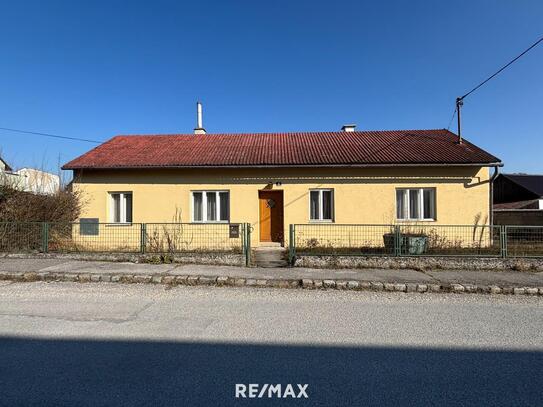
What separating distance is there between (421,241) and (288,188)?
477 cm

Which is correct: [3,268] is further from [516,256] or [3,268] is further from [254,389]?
[516,256]

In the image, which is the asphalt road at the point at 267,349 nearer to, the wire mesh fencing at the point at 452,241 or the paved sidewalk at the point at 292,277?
the paved sidewalk at the point at 292,277

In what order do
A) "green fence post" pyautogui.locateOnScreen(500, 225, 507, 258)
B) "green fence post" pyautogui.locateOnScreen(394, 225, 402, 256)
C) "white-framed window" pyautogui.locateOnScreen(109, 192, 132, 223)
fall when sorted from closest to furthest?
"green fence post" pyautogui.locateOnScreen(500, 225, 507, 258) < "green fence post" pyautogui.locateOnScreen(394, 225, 402, 256) < "white-framed window" pyautogui.locateOnScreen(109, 192, 132, 223)

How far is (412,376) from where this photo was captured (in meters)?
3.26

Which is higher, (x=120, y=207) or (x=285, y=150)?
(x=285, y=150)

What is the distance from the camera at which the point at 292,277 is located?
7.73m

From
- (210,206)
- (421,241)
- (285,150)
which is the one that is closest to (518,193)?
(285,150)

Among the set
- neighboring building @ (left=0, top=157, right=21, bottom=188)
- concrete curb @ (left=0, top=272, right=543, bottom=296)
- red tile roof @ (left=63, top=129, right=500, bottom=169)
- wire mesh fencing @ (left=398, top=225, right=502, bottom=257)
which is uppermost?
red tile roof @ (left=63, top=129, right=500, bottom=169)

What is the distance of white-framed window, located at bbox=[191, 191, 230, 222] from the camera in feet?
41.0

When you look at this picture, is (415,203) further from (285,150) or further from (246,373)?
(246,373)

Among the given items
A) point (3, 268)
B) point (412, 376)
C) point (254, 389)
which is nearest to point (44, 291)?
point (3, 268)

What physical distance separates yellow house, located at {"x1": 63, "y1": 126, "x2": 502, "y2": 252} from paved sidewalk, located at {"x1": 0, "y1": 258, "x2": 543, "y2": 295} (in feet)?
11.6

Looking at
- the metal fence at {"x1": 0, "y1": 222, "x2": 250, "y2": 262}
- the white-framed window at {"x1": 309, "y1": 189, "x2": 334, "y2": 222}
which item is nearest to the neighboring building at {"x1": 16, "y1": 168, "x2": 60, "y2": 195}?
the metal fence at {"x1": 0, "y1": 222, "x2": 250, "y2": 262}

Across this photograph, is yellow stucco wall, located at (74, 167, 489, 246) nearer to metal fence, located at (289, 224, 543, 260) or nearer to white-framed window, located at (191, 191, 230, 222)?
white-framed window, located at (191, 191, 230, 222)
